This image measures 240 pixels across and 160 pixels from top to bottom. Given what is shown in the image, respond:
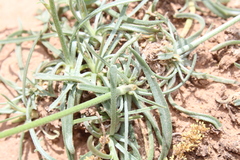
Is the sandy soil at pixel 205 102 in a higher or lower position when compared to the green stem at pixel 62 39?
lower

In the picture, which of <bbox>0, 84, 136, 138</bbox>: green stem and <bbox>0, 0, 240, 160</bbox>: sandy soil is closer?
<bbox>0, 84, 136, 138</bbox>: green stem

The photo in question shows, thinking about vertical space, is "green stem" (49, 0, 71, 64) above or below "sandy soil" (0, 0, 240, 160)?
above

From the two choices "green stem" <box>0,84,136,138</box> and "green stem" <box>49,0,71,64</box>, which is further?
"green stem" <box>49,0,71,64</box>

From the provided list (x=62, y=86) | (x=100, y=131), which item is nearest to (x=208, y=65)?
(x=100, y=131)

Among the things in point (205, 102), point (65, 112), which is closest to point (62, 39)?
point (65, 112)

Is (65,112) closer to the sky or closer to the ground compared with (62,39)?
closer to the ground

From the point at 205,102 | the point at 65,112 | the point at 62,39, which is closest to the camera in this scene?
the point at 65,112

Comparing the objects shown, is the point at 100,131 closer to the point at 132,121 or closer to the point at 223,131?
the point at 132,121

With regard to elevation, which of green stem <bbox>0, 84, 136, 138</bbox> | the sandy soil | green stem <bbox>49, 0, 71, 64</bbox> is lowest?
the sandy soil

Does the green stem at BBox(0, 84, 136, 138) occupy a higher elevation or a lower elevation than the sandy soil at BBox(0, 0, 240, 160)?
higher

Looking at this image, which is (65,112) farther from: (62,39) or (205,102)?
(205,102)

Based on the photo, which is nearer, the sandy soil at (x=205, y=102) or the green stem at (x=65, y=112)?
A: the green stem at (x=65, y=112)

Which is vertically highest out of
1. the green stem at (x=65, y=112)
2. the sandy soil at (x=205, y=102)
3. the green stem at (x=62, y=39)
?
the green stem at (x=62, y=39)
